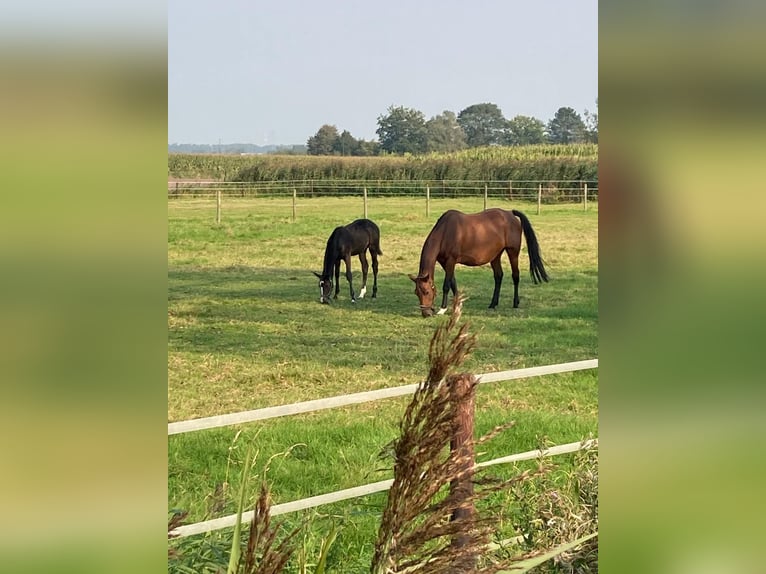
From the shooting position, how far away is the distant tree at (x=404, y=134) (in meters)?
15.5

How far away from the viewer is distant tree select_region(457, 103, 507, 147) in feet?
53.0

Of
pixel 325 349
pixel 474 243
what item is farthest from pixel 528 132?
pixel 325 349

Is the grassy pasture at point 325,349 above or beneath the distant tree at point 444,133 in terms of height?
beneath

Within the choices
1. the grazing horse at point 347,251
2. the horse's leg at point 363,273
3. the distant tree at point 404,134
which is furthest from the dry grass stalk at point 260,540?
the distant tree at point 404,134

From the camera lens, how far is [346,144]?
1494cm

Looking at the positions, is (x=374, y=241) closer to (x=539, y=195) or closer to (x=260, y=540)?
(x=539, y=195)

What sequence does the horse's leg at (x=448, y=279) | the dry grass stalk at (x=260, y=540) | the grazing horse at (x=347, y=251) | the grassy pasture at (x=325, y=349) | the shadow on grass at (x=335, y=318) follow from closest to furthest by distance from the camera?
the dry grass stalk at (x=260, y=540), the grassy pasture at (x=325, y=349), the shadow on grass at (x=335, y=318), the grazing horse at (x=347, y=251), the horse's leg at (x=448, y=279)

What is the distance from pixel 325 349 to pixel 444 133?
9.96 m

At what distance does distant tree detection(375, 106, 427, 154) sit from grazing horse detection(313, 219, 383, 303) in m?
7.25

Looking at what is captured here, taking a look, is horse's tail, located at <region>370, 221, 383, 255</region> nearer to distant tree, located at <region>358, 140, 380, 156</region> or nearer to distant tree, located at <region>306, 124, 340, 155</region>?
distant tree, located at <region>306, 124, 340, 155</region>

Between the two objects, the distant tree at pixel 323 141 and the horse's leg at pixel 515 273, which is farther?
the distant tree at pixel 323 141

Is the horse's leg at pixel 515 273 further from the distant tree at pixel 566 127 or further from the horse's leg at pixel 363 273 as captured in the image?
the distant tree at pixel 566 127

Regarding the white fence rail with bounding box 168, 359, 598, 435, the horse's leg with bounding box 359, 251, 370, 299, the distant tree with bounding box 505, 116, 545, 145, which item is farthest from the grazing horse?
the distant tree with bounding box 505, 116, 545, 145

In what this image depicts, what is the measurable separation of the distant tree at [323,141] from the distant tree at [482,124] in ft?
8.39
